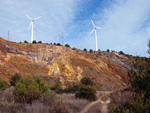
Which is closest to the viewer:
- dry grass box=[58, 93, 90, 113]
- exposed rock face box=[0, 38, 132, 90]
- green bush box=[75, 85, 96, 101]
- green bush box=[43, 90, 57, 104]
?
green bush box=[43, 90, 57, 104]

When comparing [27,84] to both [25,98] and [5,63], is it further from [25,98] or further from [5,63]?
[5,63]

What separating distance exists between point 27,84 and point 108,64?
44.9m

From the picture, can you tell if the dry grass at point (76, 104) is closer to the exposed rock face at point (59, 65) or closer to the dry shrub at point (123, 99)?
the dry shrub at point (123, 99)

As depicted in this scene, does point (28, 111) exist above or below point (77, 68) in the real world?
below

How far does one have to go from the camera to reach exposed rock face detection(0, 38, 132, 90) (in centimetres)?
4106

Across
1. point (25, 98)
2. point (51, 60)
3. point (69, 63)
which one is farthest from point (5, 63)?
point (25, 98)

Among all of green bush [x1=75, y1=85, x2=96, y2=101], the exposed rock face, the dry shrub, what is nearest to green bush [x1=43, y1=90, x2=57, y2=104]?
the dry shrub

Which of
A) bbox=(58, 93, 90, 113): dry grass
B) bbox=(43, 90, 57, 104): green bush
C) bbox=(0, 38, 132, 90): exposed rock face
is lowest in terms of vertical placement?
bbox=(58, 93, 90, 113): dry grass

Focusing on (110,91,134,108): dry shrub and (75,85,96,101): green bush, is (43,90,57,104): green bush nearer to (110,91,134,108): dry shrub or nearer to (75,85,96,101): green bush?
(110,91,134,108): dry shrub

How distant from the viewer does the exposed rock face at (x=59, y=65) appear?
41062 mm

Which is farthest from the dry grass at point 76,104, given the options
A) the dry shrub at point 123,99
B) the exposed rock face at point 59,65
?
the exposed rock face at point 59,65

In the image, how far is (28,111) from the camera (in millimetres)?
8016

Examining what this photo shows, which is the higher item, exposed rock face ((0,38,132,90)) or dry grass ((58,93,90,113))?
exposed rock face ((0,38,132,90))

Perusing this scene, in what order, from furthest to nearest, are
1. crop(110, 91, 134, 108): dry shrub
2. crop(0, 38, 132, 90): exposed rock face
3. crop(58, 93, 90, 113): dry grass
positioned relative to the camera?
crop(0, 38, 132, 90): exposed rock face, crop(58, 93, 90, 113): dry grass, crop(110, 91, 134, 108): dry shrub
